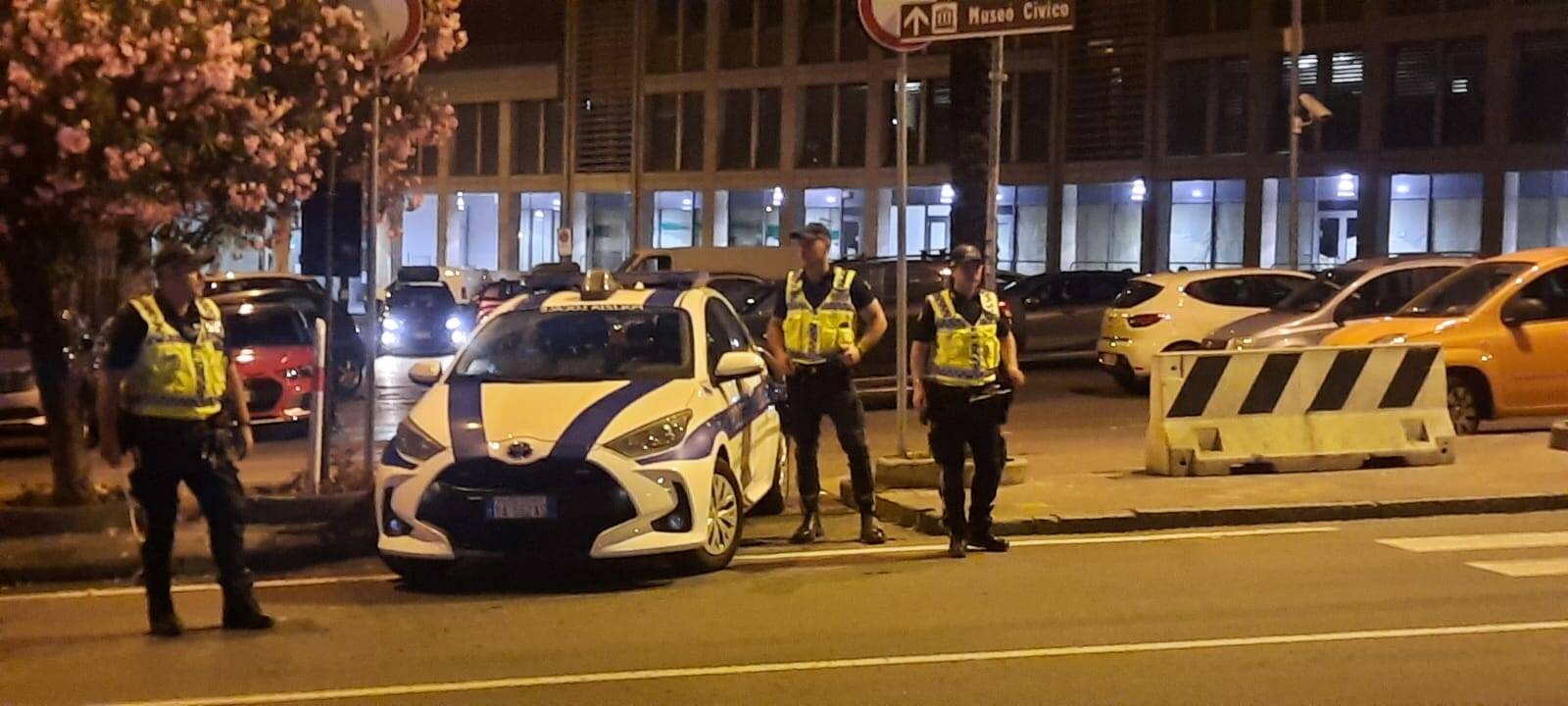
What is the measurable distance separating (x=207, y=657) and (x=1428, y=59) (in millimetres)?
37100

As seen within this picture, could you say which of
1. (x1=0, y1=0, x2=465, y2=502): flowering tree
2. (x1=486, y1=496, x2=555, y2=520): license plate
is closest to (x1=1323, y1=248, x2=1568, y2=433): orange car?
(x1=486, y1=496, x2=555, y2=520): license plate

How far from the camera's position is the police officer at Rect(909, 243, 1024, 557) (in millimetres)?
10398

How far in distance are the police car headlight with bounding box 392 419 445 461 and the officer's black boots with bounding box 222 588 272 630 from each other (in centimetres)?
124

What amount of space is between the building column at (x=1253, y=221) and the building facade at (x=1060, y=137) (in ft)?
0.21

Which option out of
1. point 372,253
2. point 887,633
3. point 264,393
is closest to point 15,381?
point 264,393

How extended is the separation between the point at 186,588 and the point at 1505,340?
1130cm

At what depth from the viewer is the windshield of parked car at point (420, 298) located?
1247 inches

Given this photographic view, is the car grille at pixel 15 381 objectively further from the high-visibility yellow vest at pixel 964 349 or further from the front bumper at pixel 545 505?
the high-visibility yellow vest at pixel 964 349

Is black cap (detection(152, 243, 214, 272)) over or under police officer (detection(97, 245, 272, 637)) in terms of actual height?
over

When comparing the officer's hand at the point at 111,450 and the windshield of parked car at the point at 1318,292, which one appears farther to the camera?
the windshield of parked car at the point at 1318,292

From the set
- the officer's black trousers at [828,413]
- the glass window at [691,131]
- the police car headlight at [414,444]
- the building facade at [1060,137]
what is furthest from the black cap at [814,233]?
the glass window at [691,131]

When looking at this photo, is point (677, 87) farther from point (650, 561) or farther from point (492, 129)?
point (650, 561)

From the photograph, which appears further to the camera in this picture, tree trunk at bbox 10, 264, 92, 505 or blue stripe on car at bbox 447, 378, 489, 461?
tree trunk at bbox 10, 264, 92, 505

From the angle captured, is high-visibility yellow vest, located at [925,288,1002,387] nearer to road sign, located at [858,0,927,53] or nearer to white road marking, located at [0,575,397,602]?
road sign, located at [858,0,927,53]
